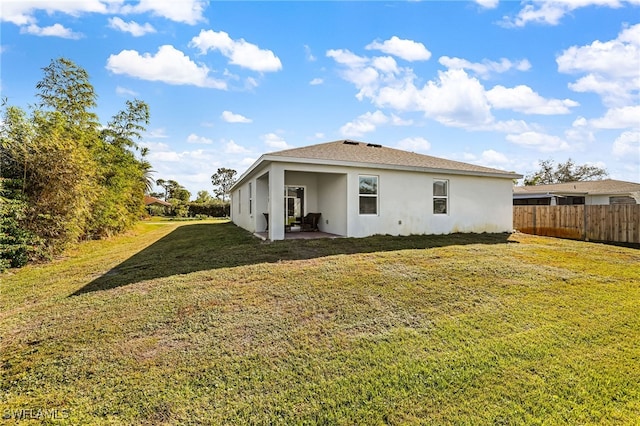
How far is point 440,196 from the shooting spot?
12.2 metres

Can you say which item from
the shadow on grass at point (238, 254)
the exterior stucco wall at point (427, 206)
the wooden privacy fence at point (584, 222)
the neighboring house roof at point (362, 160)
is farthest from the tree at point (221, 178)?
the wooden privacy fence at point (584, 222)

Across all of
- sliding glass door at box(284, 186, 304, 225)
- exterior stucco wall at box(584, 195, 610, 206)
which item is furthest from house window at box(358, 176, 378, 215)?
exterior stucco wall at box(584, 195, 610, 206)

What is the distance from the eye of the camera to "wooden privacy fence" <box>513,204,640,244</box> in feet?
37.9

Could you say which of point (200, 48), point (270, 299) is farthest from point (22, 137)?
point (270, 299)

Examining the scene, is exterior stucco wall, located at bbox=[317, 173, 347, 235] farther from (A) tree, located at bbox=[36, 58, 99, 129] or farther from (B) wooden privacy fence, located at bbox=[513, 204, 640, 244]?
(A) tree, located at bbox=[36, 58, 99, 129]

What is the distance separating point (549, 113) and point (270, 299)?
18.1 meters

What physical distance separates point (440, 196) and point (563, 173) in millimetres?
38906

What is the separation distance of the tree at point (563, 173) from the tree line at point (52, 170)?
4634 centimetres

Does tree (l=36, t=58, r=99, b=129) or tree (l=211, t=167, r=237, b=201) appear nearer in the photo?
tree (l=36, t=58, r=99, b=129)

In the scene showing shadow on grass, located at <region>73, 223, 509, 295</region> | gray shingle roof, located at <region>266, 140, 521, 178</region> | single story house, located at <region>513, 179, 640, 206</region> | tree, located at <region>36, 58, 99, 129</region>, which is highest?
tree, located at <region>36, 58, 99, 129</region>

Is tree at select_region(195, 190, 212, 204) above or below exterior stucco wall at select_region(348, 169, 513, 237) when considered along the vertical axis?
above

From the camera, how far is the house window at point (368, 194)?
1091 cm

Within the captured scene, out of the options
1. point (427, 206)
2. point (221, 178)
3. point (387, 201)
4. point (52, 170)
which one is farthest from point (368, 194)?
point (221, 178)

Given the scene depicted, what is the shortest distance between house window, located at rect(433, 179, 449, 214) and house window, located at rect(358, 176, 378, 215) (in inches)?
104
